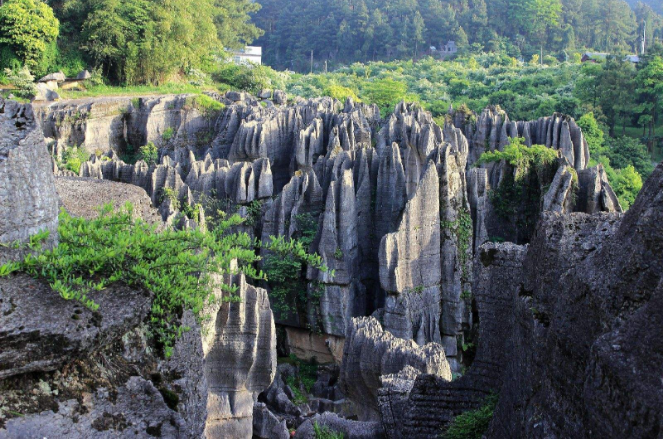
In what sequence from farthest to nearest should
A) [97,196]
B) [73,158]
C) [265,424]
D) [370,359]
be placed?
[73,158] < [370,359] < [265,424] < [97,196]

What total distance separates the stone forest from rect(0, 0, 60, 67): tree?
11.3m

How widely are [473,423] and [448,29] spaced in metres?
86.2

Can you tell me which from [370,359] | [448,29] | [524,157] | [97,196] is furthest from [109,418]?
[448,29]

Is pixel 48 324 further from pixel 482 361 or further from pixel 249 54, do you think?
pixel 249 54

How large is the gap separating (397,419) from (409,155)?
18400mm

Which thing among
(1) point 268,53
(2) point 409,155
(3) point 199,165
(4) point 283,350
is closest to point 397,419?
(4) point 283,350

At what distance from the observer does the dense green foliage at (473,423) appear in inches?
269

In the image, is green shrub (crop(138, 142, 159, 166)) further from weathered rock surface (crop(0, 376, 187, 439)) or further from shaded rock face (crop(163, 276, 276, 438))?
weathered rock surface (crop(0, 376, 187, 439))

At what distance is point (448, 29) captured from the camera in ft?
290

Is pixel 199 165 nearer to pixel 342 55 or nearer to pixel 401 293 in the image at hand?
pixel 401 293

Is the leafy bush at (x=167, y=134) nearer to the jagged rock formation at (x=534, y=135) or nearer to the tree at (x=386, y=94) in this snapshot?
the jagged rock formation at (x=534, y=135)

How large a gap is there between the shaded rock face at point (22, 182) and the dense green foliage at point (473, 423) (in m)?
4.13

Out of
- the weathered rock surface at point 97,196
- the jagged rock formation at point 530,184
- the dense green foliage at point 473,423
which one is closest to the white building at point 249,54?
the jagged rock formation at point 530,184

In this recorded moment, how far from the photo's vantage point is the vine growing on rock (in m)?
5.68
